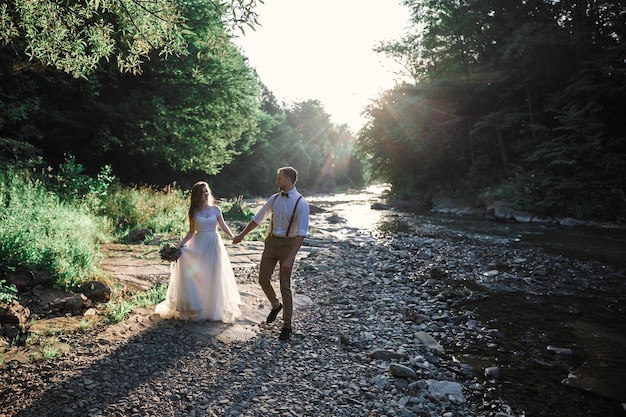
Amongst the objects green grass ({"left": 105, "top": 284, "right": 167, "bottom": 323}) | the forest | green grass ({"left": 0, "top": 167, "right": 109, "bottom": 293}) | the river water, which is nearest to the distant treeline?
the forest

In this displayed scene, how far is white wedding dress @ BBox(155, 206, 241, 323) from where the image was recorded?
5.59m

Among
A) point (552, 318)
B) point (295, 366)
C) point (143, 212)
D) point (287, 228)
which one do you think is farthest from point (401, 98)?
point (295, 366)

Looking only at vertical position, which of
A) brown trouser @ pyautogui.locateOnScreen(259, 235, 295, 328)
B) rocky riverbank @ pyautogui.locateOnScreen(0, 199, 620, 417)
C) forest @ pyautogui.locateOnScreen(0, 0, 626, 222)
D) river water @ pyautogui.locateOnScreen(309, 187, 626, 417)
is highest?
forest @ pyautogui.locateOnScreen(0, 0, 626, 222)

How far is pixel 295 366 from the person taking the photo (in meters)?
4.55

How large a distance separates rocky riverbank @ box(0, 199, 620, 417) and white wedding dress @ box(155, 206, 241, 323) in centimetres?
23

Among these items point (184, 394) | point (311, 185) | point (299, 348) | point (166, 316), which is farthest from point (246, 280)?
point (311, 185)

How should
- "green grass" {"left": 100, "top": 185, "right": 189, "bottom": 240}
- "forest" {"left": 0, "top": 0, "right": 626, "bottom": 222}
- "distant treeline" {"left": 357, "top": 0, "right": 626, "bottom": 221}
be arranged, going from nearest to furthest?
"forest" {"left": 0, "top": 0, "right": 626, "bottom": 222} → "green grass" {"left": 100, "top": 185, "right": 189, "bottom": 240} → "distant treeline" {"left": 357, "top": 0, "right": 626, "bottom": 221}

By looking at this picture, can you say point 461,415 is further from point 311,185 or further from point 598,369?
point 311,185

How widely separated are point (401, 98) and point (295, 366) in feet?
103

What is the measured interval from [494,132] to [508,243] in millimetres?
Result: 17090

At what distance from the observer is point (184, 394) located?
375 cm

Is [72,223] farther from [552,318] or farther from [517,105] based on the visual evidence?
[517,105]

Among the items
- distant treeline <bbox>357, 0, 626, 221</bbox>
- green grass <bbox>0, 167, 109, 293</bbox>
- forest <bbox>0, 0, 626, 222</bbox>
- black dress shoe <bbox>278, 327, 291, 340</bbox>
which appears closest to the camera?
black dress shoe <bbox>278, 327, 291, 340</bbox>

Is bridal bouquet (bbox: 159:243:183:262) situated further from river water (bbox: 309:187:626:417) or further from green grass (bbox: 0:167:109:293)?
river water (bbox: 309:187:626:417)
